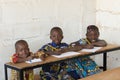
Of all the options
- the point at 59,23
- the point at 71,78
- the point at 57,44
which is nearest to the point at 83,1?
the point at 59,23

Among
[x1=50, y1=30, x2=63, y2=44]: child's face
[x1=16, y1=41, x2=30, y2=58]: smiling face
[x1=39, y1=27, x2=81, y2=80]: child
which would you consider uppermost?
[x1=50, y1=30, x2=63, y2=44]: child's face

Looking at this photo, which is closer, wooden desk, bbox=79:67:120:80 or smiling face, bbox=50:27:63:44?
wooden desk, bbox=79:67:120:80

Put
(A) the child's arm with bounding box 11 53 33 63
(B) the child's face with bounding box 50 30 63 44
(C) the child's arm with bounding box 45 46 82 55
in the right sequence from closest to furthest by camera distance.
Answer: (A) the child's arm with bounding box 11 53 33 63 < (C) the child's arm with bounding box 45 46 82 55 < (B) the child's face with bounding box 50 30 63 44

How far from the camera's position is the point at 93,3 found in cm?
497

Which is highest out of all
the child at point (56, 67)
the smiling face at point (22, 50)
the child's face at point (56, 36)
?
the child's face at point (56, 36)

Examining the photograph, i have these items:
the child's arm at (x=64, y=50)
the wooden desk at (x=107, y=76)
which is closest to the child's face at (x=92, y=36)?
the child's arm at (x=64, y=50)

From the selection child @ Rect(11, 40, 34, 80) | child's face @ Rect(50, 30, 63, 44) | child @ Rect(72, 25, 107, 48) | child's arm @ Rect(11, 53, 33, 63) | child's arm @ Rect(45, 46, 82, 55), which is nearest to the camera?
child's arm @ Rect(11, 53, 33, 63)

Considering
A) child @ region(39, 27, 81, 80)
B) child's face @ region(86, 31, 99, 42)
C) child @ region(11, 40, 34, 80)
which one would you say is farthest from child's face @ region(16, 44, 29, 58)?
child's face @ region(86, 31, 99, 42)

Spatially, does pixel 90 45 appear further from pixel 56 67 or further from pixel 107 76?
pixel 107 76

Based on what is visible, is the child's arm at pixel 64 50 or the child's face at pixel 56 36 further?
the child's face at pixel 56 36

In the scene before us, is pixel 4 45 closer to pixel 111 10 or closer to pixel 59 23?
pixel 59 23

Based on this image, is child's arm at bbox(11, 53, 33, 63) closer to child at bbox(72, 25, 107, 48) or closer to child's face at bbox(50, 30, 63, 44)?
child's face at bbox(50, 30, 63, 44)

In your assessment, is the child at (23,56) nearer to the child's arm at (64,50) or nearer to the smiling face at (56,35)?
the child's arm at (64,50)

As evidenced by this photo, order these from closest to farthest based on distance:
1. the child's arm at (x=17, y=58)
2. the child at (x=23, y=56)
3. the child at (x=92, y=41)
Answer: the child's arm at (x=17, y=58)
the child at (x=23, y=56)
the child at (x=92, y=41)
